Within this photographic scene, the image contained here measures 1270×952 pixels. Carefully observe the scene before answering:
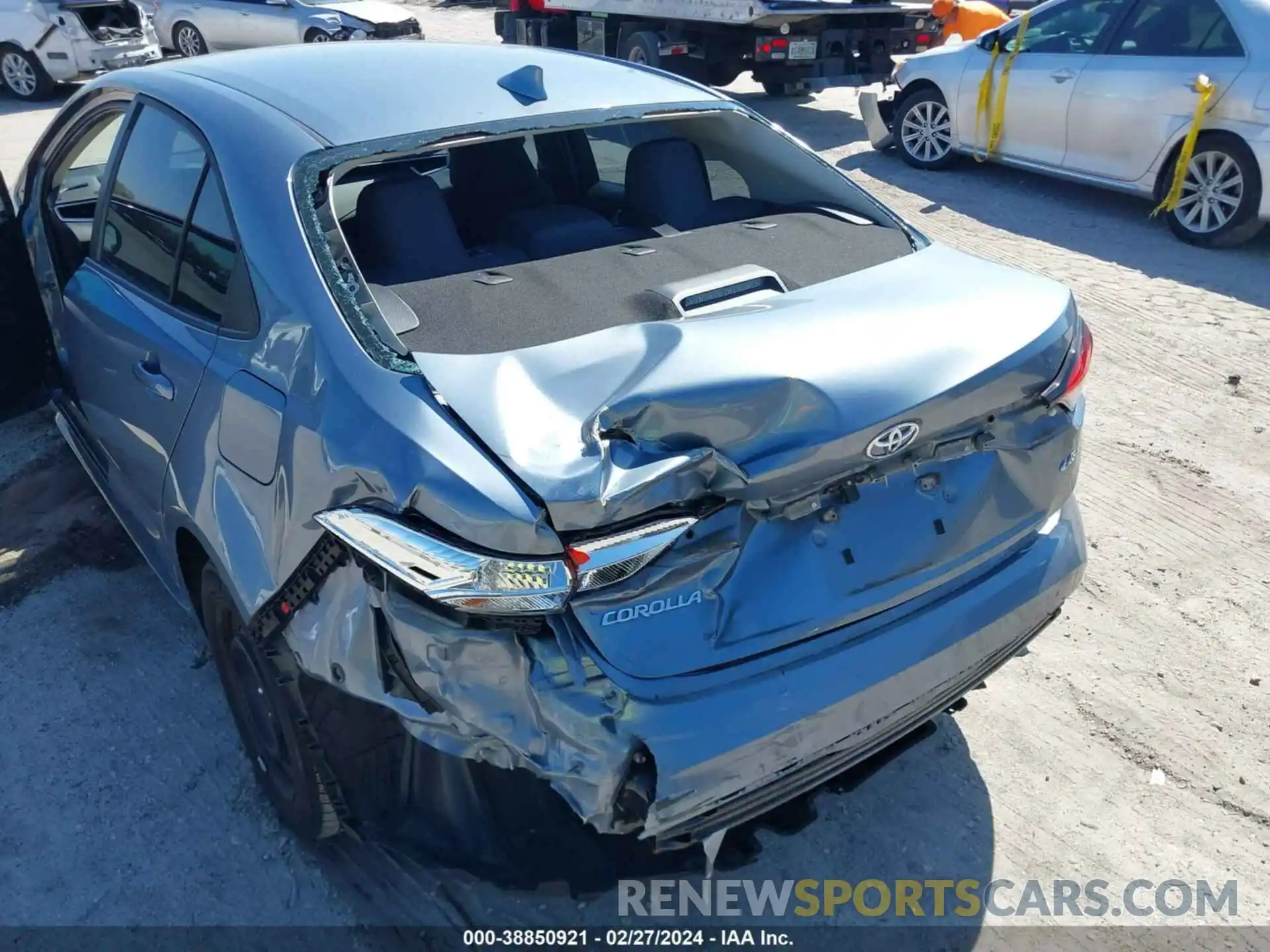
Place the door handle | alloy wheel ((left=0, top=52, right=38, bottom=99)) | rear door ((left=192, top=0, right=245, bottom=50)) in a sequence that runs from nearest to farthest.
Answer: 1. the door handle
2. alloy wheel ((left=0, top=52, right=38, bottom=99))
3. rear door ((left=192, top=0, right=245, bottom=50))

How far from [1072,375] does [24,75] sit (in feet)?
48.7

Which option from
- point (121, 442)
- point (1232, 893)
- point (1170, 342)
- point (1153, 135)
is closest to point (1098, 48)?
point (1153, 135)

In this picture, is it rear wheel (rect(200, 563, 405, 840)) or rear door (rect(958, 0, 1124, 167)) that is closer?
rear wheel (rect(200, 563, 405, 840))

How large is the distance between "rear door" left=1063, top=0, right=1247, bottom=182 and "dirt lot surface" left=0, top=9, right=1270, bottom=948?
10.6ft

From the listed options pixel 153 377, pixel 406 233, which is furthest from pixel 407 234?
pixel 153 377

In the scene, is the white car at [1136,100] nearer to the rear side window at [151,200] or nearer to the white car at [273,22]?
the rear side window at [151,200]

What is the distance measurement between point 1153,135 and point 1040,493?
589cm

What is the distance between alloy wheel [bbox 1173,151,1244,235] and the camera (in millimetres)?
6895

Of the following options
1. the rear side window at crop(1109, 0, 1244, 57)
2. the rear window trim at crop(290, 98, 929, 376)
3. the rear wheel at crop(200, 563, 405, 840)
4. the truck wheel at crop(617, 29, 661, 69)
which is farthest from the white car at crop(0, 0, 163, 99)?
the rear wheel at crop(200, 563, 405, 840)

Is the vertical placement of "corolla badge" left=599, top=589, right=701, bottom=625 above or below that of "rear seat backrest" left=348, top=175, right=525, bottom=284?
below

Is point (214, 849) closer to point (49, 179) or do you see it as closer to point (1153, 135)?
point (49, 179)

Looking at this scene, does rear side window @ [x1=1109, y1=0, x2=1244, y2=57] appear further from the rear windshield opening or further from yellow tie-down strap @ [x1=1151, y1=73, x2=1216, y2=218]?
the rear windshield opening

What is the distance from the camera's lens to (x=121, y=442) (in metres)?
3.15

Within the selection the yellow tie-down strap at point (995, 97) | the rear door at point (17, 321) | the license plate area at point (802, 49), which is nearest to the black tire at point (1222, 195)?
the yellow tie-down strap at point (995, 97)
